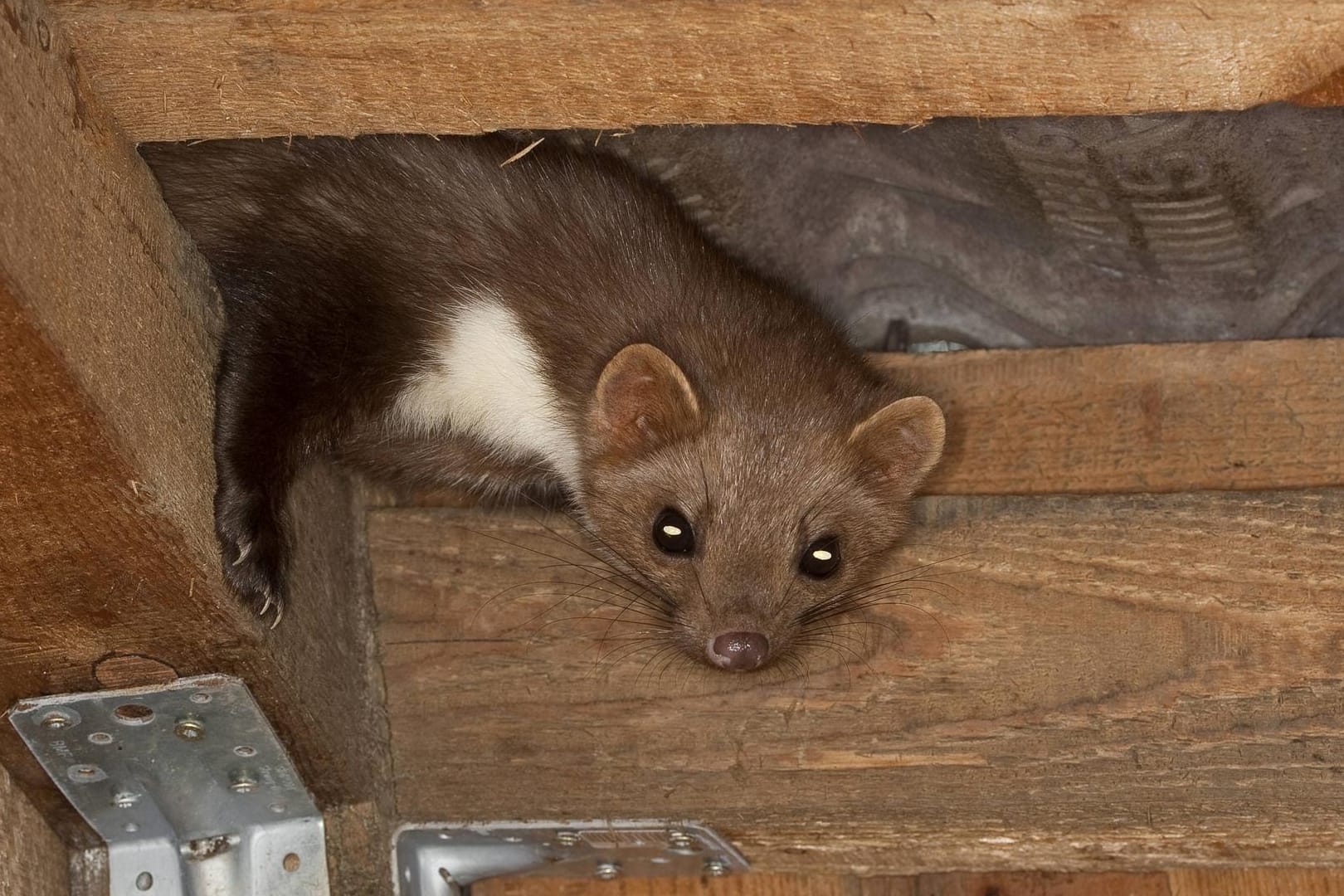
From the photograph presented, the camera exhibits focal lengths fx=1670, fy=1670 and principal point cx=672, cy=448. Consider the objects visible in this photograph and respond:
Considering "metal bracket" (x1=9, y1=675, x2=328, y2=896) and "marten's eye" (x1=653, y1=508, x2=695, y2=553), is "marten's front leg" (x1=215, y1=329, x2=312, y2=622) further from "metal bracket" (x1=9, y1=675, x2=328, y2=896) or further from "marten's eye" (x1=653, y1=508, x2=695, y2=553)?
"marten's eye" (x1=653, y1=508, x2=695, y2=553)

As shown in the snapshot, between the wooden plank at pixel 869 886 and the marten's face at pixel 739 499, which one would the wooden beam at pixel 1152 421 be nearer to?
the marten's face at pixel 739 499

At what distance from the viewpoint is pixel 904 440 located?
10.4ft

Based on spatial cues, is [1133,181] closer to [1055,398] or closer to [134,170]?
[1055,398]

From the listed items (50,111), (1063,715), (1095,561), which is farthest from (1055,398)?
(50,111)

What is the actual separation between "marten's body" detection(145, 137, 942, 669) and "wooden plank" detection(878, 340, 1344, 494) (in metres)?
0.14

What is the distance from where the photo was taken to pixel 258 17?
1.99m

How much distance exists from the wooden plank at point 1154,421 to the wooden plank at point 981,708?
77 millimetres

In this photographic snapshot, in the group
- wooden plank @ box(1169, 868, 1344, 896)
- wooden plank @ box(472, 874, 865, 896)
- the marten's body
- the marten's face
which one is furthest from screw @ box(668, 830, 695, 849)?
wooden plank @ box(1169, 868, 1344, 896)

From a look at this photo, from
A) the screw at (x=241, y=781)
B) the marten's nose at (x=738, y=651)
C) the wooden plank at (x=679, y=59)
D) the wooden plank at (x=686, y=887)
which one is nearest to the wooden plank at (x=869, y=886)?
the wooden plank at (x=686, y=887)

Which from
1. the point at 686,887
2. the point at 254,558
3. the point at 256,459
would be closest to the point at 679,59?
the point at 254,558

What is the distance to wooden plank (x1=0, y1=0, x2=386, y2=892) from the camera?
1956mm

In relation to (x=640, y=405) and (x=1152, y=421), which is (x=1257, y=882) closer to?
(x=1152, y=421)

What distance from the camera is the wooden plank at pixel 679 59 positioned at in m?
1.94

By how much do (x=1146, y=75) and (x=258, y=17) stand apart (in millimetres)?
1070
